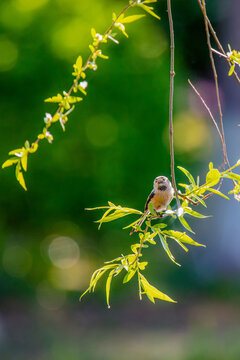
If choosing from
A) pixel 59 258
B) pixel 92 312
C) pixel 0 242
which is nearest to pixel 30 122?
pixel 0 242

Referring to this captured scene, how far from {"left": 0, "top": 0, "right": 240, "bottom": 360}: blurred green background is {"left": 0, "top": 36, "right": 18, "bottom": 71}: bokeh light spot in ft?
0.03

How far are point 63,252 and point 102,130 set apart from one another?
2.09 metres

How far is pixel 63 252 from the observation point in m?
7.34

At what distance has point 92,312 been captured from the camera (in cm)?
710

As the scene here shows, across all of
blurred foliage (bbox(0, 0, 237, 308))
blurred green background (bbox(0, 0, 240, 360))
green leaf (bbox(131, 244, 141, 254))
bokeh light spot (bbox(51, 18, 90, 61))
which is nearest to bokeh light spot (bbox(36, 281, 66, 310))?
blurred green background (bbox(0, 0, 240, 360))

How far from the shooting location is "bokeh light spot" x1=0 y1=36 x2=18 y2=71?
214 inches

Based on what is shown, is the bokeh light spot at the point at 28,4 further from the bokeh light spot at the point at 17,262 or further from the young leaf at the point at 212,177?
the young leaf at the point at 212,177

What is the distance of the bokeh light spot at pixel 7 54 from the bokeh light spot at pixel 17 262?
88.5 inches

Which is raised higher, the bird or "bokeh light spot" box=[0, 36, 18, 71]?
"bokeh light spot" box=[0, 36, 18, 71]

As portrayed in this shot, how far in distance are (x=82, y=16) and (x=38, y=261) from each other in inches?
113

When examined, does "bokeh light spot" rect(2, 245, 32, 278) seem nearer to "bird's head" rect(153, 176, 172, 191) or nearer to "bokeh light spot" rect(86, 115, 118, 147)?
"bokeh light spot" rect(86, 115, 118, 147)

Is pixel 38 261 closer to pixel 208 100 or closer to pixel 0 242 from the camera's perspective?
pixel 0 242

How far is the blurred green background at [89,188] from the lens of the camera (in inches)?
217

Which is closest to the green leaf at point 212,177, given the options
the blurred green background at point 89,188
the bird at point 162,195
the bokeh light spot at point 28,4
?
the bird at point 162,195
